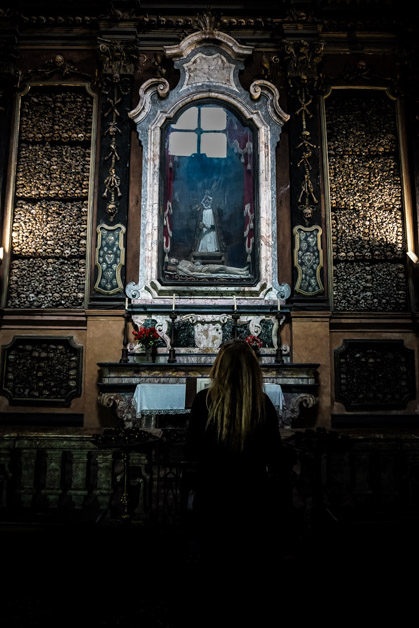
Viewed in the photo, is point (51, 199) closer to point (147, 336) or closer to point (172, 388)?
point (147, 336)

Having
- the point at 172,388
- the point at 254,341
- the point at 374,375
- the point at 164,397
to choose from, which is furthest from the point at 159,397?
the point at 374,375

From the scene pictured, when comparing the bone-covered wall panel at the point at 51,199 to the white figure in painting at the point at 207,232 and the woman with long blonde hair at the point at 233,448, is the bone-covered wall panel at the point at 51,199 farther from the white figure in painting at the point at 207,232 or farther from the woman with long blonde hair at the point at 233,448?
the woman with long blonde hair at the point at 233,448

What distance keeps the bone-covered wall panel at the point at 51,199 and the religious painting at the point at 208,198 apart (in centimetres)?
139

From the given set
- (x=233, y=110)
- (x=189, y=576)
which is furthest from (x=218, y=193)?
(x=189, y=576)

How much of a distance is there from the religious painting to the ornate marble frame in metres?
0.13

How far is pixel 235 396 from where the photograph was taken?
79.6 inches

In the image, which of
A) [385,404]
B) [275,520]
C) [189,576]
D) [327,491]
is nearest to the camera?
[275,520]

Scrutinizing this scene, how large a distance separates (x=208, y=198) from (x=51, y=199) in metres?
2.61

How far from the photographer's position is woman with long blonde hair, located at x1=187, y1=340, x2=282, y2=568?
1902mm

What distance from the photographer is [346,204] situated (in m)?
8.03

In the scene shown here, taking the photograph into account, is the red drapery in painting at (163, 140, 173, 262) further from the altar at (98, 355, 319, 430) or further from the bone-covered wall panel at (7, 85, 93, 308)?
the altar at (98, 355, 319, 430)

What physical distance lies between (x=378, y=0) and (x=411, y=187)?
3278 millimetres

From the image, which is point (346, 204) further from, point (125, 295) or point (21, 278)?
A: point (21, 278)

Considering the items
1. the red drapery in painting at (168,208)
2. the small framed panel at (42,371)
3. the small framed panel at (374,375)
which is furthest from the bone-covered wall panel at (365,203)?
the small framed panel at (42,371)
